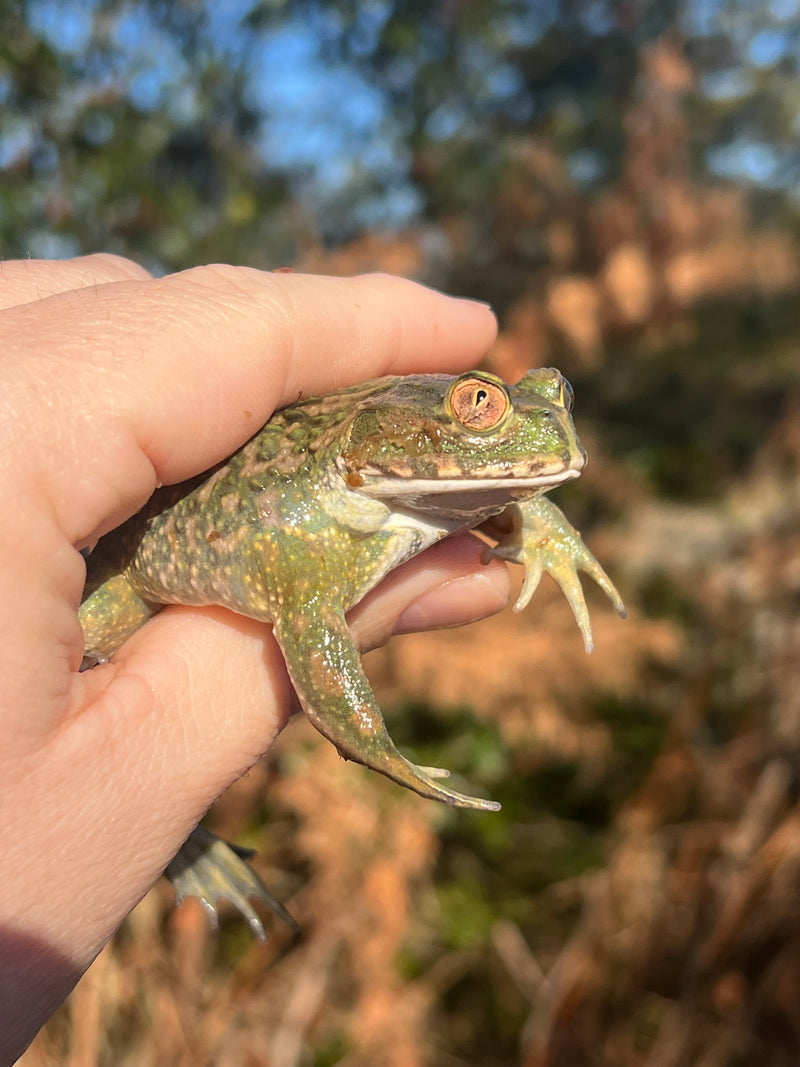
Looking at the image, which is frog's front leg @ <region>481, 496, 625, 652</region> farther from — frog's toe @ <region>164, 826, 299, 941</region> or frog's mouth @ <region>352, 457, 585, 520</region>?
frog's toe @ <region>164, 826, 299, 941</region>

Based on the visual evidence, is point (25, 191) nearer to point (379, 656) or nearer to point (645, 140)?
point (379, 656)

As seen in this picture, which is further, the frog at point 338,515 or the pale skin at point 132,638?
the frog at point 338,515

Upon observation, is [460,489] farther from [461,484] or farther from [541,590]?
[541,590]

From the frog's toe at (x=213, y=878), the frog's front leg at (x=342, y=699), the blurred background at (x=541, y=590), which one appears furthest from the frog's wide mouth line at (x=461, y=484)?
the blurred background at (x=541, y=590)

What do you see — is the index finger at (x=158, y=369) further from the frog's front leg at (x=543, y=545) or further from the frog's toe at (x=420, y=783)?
the frog's toe at (x=420, y=783)

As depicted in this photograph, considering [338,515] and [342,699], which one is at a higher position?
[338,515]

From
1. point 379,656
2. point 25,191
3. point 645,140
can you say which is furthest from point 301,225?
point 379,656

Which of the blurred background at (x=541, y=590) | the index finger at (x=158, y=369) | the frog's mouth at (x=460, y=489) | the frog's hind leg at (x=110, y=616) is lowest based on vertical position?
the blurred background at (x=541, y=590)

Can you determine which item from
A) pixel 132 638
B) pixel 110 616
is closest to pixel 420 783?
pixel 132 638
